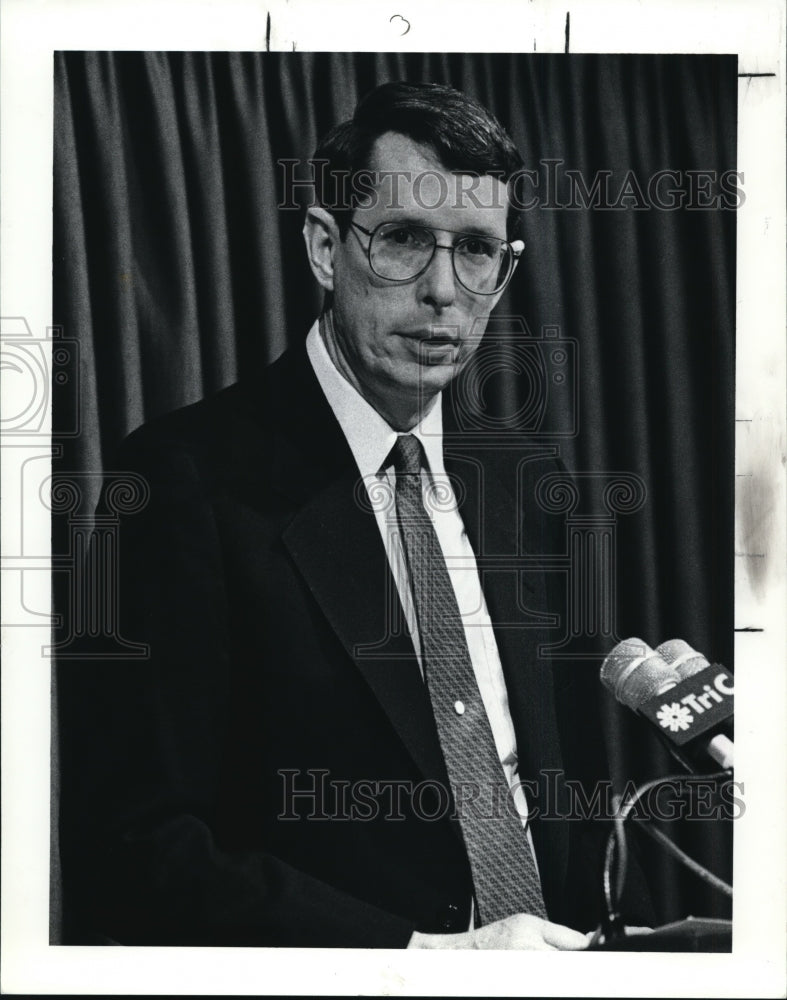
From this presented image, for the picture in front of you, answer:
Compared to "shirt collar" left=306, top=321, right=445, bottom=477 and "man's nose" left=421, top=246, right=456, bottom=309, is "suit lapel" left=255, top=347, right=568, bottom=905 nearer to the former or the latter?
"shirt collar" left=306, top=321, right=445, bottom=477

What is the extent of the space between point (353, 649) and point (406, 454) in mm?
384

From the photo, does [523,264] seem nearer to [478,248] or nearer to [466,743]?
[478,248]

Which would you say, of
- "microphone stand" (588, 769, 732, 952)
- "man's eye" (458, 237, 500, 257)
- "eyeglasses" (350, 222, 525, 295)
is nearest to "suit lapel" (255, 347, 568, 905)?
"microphone stand" (588, 769, 732, 952)

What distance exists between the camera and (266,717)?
230 centimetres

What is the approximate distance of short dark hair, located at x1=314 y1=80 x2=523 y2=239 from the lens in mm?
2352

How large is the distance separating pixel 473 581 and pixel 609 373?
1.57 feet

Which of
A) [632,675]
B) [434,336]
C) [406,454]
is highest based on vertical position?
[434,336]

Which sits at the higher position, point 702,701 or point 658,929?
point 702,701

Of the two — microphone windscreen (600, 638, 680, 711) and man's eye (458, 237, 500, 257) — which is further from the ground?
man's eye (458, 237, 500, 257)

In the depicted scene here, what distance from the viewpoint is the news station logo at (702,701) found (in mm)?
2381

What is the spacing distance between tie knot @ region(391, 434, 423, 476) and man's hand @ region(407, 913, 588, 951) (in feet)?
2.83

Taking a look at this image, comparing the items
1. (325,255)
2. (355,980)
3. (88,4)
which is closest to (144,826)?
(355,980)

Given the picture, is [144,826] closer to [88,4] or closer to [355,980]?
[355,980]

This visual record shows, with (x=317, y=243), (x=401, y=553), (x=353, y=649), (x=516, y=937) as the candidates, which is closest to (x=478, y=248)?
(x=317, y=243)
